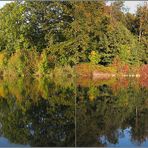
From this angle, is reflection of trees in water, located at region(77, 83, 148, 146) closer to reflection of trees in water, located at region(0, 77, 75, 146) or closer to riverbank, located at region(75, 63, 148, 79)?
reflection of trees in water, located at region(0, 77, 75, 146)

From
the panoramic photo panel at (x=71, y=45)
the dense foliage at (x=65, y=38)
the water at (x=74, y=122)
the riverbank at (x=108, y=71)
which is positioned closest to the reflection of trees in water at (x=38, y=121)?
the water at (x=74, y=122)

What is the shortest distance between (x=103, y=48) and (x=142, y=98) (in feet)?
71.8

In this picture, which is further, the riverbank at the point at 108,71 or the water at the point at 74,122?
the riverbank at the point at 108,71

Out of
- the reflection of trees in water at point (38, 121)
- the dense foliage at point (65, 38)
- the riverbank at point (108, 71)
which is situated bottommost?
the riverbank at point (108, 71)

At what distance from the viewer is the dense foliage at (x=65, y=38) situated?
1367 inches

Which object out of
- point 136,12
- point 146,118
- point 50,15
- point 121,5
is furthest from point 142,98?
point 121,5

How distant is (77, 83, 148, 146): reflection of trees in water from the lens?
7.39 meters

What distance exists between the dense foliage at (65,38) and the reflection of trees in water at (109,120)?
21276 millimetres

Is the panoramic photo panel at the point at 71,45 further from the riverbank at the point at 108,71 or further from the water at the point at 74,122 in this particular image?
the water at the point at 74,122

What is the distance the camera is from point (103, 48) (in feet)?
117

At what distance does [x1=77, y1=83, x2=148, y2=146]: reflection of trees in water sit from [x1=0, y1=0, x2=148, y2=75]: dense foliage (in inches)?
838

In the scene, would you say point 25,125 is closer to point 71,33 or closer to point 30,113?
point 30,113

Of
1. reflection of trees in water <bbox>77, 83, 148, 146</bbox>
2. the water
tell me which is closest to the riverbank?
reflection of trees in water <bbox>77, 83, 148, 146</bbox>

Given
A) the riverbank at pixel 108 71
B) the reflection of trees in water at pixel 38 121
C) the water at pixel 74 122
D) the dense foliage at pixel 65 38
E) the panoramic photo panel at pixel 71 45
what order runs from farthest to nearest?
the dense foliage at pixel 65 38, the riverbank at pixel 108 71, the panoramic photo panel at pixel 71 45, the reflection of trees in water at pixel 38 121, the water at pixel 74 122
